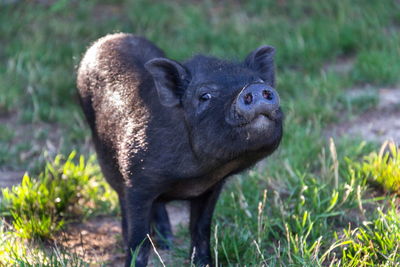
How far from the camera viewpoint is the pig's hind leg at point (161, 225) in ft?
15.9

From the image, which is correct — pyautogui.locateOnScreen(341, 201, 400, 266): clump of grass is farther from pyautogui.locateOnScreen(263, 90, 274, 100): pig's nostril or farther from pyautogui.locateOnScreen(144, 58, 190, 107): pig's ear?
pyautogui.locateOnScreen(144, 58, 190, 107): pig's ear

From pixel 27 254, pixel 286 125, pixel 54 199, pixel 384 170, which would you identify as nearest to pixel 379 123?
pixel 286 125

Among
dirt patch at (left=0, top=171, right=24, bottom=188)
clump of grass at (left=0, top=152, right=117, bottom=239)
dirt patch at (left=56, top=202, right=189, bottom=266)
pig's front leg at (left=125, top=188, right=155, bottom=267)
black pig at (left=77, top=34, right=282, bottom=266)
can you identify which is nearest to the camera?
black pig at (left=77, top=34, right=282, bottom=266)

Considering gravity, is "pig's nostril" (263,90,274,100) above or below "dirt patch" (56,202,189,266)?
above

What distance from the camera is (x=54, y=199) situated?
5.07 metres

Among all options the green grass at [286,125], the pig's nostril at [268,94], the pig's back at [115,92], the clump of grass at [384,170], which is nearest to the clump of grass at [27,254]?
the green grass at [286,125]

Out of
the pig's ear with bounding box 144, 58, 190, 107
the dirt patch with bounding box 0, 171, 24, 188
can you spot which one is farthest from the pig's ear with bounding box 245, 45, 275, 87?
the dirt patch with bounding box 0, 171, 24, 188

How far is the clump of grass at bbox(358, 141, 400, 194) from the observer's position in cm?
494

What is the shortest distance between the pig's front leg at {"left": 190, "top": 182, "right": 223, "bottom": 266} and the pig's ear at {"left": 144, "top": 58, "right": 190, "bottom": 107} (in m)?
0.69

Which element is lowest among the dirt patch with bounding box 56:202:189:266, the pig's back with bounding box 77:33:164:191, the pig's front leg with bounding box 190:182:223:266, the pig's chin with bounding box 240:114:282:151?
the dirt patch with bounding box 56:202:189:266

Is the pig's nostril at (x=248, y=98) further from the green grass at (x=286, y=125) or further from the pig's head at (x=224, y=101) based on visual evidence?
the green grass at (x=286, y=125)

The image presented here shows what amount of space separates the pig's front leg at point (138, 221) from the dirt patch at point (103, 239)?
0.49ft

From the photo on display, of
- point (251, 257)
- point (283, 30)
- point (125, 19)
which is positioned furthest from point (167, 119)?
point (125, 19)

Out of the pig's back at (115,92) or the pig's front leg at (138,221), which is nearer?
the pig's front leg at (138,221)
